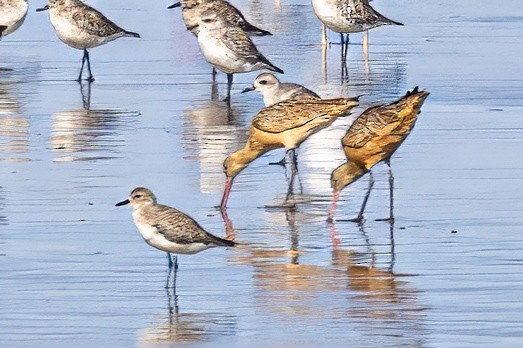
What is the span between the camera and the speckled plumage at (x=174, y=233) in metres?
10.7

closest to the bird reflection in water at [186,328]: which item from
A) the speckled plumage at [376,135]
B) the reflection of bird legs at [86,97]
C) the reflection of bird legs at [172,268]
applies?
the reflection of bird legs at [172,268]

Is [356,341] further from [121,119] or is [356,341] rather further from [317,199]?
[121,119]

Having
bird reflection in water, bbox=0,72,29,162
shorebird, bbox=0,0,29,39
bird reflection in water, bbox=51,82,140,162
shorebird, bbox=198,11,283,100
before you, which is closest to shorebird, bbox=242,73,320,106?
bird reflection in water, bbox=51,82,140,162

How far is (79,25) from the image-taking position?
863 inches

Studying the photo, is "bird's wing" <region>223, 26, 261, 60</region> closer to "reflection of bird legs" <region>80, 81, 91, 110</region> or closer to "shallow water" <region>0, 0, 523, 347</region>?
"shallow water" <region>0, 0, 523, 347</region>

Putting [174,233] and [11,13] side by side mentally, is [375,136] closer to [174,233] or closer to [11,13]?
[174,233]

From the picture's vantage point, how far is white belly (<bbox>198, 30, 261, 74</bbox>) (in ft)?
64.7

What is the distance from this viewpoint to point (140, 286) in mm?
10562

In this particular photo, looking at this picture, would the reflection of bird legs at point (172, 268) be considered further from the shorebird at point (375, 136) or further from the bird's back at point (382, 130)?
the bird's back at point (382, 130)

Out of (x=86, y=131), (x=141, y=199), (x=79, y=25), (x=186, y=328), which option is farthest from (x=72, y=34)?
(x=186, y=328)

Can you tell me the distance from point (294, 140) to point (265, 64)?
5918mm

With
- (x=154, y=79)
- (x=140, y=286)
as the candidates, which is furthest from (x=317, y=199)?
(x=154, y=79)

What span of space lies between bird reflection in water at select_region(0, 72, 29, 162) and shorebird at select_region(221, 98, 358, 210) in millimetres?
2581

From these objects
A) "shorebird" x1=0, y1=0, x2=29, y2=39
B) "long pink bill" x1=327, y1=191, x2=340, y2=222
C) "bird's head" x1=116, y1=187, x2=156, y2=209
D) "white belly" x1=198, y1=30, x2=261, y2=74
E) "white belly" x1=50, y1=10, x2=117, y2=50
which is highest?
"bird's head" x1=116, y1=187, x2=156, y2=209
